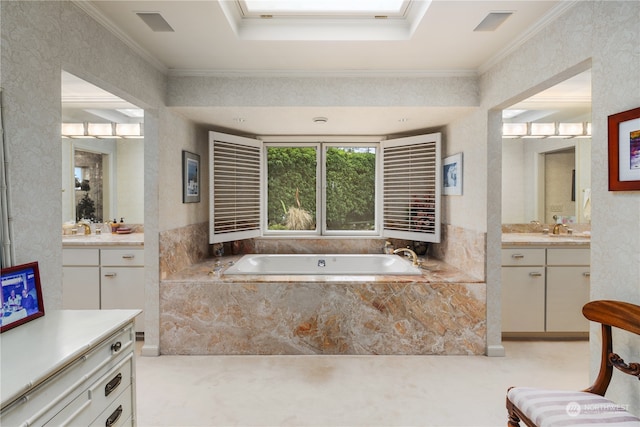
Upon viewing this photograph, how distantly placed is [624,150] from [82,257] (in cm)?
389

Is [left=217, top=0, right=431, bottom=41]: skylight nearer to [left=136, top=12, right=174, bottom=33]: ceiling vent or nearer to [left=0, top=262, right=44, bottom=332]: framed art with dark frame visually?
[left=136, top=12, right=174, bottom=33]: ceiling vent

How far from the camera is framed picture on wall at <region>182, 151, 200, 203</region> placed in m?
3.31

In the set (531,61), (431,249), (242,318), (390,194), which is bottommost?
(242,318)

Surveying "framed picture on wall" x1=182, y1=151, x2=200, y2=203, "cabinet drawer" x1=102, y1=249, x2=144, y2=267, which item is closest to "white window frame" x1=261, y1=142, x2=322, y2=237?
"framed picture on wall" x1=182, y1=151, x2=200, y2=203

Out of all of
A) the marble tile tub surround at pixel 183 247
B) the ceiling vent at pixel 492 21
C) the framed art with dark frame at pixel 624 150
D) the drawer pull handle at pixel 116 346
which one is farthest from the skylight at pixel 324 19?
the drawer pull handle at pixel 116 346

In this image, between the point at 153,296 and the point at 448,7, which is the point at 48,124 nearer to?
the point at 153,296

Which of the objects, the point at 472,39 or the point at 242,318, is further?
the point at 242,318

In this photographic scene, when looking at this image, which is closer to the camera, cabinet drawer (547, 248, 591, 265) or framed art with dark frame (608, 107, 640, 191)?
framed art with dark frame (608, 107, 640, 191)

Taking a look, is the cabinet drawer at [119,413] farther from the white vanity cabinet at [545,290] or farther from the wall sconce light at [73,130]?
the wall sconce light at [73,130]

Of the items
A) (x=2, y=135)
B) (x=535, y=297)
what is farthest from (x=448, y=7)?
(x=535, y=297)

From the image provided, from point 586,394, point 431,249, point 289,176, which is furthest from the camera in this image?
point 289,176

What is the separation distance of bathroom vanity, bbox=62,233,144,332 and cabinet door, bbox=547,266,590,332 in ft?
12.3

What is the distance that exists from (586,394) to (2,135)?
2647 mm

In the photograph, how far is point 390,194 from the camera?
4027 millimetres
